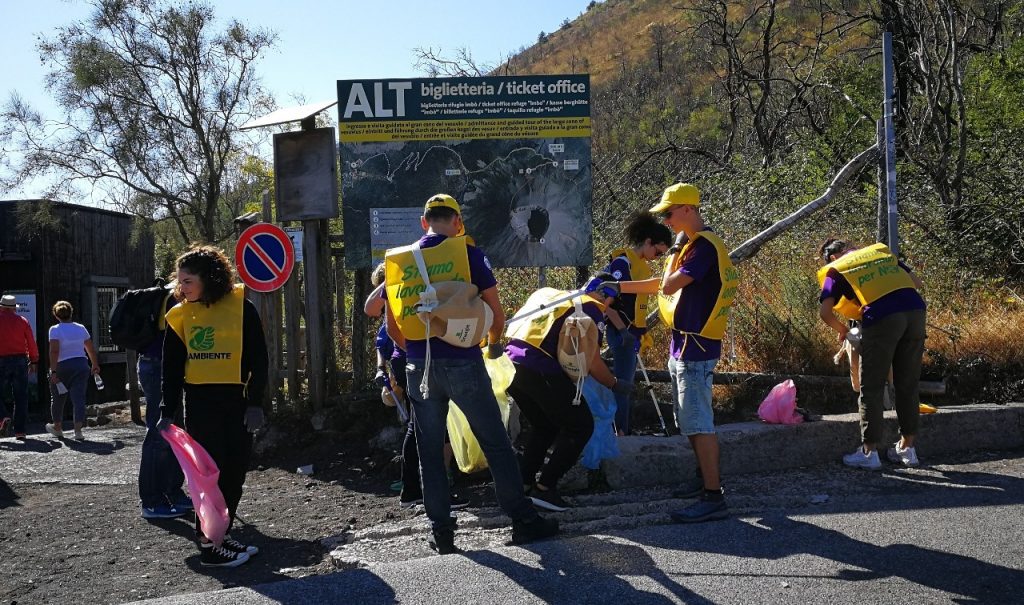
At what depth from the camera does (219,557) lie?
4.76m

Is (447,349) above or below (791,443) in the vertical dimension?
above

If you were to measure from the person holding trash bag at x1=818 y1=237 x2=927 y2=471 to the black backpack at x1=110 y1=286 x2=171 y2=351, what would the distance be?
474cm

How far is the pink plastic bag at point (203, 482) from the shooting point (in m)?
4.54

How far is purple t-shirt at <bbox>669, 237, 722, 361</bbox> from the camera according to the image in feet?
16.0

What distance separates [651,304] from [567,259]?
4.09 feet

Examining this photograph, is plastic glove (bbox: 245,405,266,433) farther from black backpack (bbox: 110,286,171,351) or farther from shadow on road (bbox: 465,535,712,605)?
black backpack (bbox: 110,286,171,351)

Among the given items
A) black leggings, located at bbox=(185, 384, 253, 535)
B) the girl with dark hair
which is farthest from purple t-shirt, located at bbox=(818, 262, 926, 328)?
black leggings, located at bbox=(185, 384, 253, 535)

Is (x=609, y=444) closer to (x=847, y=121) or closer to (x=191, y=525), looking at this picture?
(x=191, y=525)

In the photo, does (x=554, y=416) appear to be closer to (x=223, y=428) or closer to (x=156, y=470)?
(x=223, y=428)

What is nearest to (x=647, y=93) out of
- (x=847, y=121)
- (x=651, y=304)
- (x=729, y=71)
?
(x=729, y=71)

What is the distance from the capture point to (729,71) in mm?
18109

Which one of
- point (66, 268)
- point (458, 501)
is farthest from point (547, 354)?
point (66, 268)

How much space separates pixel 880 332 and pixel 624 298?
1799 mm

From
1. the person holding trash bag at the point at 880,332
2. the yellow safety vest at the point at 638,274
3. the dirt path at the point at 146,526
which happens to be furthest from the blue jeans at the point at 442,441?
the person holding trash bag at the point at 880,332
